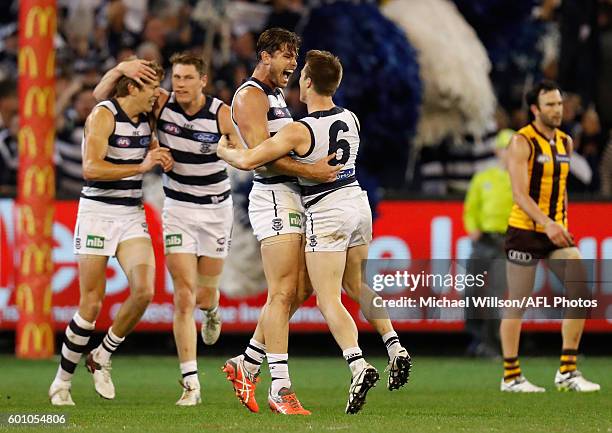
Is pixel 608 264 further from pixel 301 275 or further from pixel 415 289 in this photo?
pixel 301 275

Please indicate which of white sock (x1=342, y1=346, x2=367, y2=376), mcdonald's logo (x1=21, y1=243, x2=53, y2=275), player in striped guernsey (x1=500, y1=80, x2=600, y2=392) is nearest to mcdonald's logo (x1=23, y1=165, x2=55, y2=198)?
mcdonald's logo (x1=21, y1=243, x2=53, y2=275)

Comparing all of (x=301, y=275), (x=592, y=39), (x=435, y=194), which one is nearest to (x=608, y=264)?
(x=435, y=194)

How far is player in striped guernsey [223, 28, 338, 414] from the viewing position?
8.61 meters

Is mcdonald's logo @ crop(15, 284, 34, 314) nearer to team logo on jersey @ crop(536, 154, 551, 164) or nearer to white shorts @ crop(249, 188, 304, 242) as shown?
white shorts @ crop(249, 188, 304, 242)

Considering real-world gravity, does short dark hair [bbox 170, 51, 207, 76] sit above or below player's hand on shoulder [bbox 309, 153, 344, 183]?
above

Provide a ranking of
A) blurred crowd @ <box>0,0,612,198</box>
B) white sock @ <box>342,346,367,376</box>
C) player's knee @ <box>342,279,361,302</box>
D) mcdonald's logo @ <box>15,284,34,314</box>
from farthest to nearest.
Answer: blurred crowd @ <box>0,0,612,198</box>, mcdonald's logo @ <box>15,284,34,314</box>, player's knee @ <box>342,279,361,302</box>, white sock @ <box>342,346,367,376</box>

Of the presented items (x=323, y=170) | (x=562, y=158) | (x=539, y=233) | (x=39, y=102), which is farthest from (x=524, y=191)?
(x=39, y=102)

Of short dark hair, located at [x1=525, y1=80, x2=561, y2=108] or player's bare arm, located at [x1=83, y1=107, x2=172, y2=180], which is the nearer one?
player's bare arm, located at [x1=83, y1=107, x2=172, y2=180]

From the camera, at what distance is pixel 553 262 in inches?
421

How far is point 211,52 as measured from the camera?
Answer: 49.9 ft

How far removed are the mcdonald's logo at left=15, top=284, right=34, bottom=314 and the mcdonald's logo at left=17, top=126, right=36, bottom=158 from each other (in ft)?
4.13

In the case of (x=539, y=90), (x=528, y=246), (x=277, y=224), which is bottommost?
(x=528, y=246)

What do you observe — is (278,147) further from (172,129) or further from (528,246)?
(528,246)

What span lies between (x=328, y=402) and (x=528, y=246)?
2066 mm
